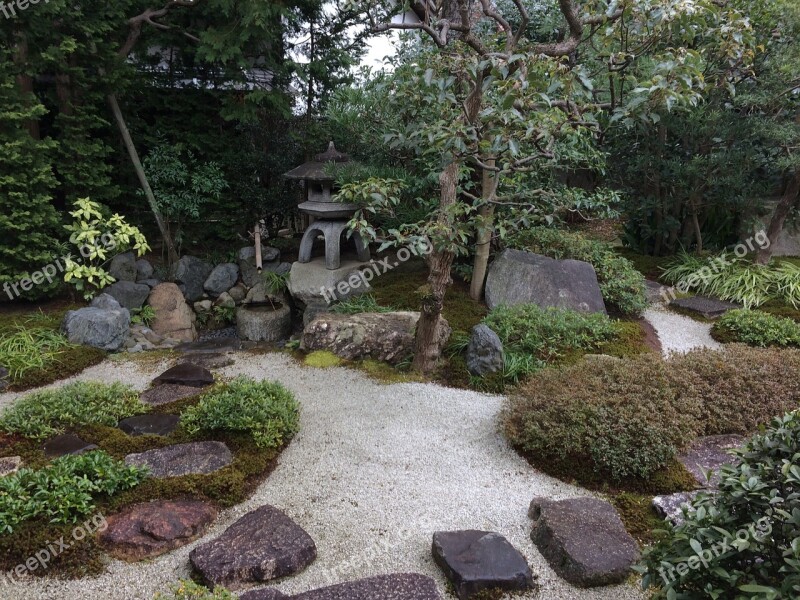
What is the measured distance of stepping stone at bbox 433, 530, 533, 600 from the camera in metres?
2.61

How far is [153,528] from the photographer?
117 inches

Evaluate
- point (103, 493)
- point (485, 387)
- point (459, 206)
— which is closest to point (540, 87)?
point (459, 206)

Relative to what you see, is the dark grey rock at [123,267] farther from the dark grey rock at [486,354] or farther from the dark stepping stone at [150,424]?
the dark grey rock at [486,354]

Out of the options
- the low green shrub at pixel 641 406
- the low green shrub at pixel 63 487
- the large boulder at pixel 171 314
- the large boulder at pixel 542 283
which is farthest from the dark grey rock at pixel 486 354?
the large boulder at pixel 171 314

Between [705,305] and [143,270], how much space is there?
7400 mm

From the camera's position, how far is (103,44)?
21.2 feet

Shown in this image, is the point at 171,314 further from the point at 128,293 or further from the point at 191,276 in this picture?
the point at 191,276

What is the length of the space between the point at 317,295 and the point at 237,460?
3.36m

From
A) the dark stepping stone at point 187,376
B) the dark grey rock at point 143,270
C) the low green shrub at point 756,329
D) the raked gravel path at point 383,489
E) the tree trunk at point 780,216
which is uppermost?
the tree trunk at point 780,216

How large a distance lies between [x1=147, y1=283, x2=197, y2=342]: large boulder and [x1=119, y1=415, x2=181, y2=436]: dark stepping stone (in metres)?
3.00

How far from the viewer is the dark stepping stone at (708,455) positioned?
11.6 feet

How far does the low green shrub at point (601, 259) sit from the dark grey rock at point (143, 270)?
4909mm

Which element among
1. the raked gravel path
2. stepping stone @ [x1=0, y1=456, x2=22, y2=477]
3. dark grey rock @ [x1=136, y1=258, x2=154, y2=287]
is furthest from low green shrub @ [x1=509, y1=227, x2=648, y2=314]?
stepping stone @ [x1=0, y1=456, x2=22, y2=477]

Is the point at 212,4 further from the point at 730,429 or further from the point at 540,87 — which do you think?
the point at 730,429
